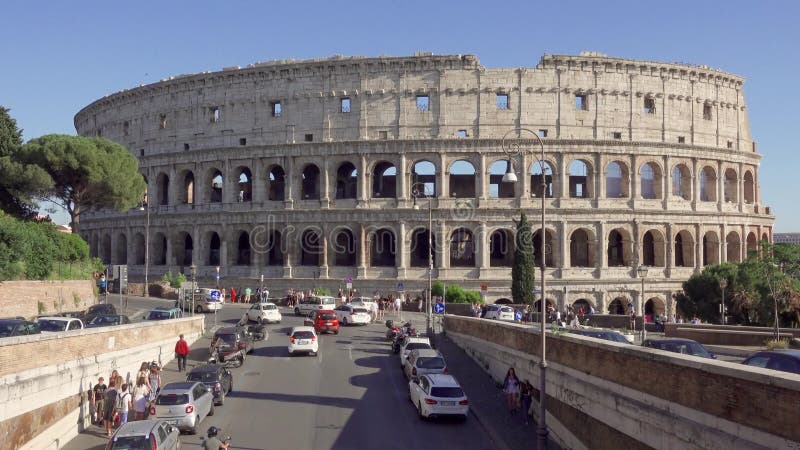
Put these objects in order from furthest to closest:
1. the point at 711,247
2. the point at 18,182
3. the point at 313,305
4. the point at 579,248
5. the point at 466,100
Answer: the point at 711,247
the point at 579,248
the point at 466,100
the point at 18,182
the point at 313,305

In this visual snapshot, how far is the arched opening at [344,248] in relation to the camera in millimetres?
52625

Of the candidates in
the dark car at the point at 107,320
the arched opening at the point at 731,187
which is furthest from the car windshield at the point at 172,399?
the arched opening at the point at 731,187

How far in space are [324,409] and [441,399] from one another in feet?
12.5

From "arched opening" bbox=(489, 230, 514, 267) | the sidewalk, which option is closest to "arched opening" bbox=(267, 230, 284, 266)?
"arched opening" bbox=(489, 230, 514, 267)

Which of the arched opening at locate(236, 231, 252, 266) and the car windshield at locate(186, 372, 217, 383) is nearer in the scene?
the car windshield at locate(186, 372, 217, 383)

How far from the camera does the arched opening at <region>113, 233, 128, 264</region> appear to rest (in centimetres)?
6288

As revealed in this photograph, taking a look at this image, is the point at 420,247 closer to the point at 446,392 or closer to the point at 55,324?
the point at 55,324

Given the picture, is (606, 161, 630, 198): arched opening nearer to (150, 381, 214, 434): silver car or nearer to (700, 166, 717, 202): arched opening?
(700, 166, 717, 202): arched opening

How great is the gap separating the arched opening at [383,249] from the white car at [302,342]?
79.3 feet

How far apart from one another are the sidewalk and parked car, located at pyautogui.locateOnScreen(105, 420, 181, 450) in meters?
8.02

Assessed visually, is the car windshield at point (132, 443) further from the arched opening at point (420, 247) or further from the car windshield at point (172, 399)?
the arched opening at point (420, 247)

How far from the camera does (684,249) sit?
5341 cm

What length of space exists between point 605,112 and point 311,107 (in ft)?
73.3

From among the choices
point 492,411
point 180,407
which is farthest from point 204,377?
point 492,411
